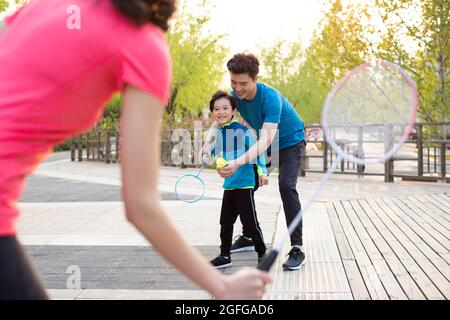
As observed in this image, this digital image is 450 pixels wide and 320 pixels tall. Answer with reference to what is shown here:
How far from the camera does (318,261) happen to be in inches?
191

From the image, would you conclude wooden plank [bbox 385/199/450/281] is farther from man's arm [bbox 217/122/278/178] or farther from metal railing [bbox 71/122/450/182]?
man's arm [bbox 217/122/278/178]

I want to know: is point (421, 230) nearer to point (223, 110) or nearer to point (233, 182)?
point (233, 182)

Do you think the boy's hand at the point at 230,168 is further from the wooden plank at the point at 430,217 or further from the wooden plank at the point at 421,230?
the wooden plank at the point at 430,217

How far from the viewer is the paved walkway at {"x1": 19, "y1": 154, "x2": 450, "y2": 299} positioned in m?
4.03

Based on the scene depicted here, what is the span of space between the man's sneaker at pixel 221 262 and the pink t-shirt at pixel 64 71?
3498mm

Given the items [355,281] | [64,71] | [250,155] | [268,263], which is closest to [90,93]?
[64,71]

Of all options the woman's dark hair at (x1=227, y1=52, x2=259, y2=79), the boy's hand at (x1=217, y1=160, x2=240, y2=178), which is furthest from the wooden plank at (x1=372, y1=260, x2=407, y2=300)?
the woman's dark hair at (x1=227, y1=52, x2=259, y2=79)

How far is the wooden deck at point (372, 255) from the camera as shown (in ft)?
12.9

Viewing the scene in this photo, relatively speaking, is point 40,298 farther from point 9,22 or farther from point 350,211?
point 350,211

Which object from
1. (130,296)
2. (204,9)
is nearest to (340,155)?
(130,296)

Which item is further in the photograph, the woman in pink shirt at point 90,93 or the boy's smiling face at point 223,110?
the boy's smiling face at point 223,110

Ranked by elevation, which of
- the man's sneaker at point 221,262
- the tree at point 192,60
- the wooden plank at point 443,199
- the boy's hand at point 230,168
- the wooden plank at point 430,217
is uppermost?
the tree at point 192,60

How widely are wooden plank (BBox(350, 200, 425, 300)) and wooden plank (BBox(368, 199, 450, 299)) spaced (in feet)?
0.51

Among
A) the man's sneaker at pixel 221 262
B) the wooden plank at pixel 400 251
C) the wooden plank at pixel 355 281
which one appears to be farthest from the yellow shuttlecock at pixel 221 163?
the wooden plank at pixel 400 251
